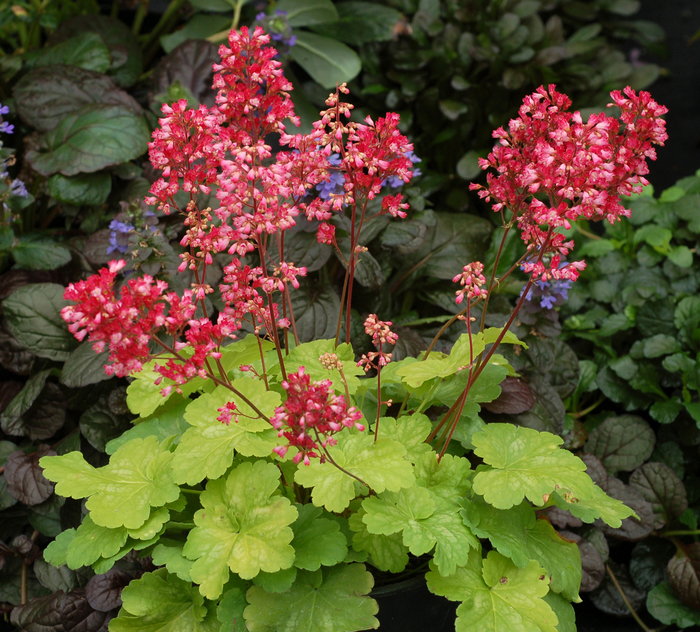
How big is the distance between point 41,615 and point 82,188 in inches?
38.8

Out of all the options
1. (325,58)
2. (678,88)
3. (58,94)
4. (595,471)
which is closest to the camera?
(595,471)

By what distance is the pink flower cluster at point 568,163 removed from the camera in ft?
2.31

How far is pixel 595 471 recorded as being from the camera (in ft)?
4.24

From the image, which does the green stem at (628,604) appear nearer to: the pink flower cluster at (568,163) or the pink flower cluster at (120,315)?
the pink flower cluster at (568,163)

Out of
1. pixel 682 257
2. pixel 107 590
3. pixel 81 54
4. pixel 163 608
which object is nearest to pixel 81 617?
pixel 107 590

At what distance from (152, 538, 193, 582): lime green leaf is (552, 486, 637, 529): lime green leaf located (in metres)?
0.54

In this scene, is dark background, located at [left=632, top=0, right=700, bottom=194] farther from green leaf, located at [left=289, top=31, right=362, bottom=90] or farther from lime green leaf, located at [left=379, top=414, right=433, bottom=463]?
Result: lime green leaf, located at [left=379, top=414, right=433, bottom=463]

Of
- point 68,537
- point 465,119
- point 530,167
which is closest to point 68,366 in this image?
point 68,537

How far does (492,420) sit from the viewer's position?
120 cm

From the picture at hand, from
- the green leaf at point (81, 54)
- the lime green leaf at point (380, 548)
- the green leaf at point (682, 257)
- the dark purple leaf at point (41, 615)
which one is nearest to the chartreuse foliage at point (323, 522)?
the lime green leaf at point (380, 548)

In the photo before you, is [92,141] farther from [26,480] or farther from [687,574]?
[687,574]

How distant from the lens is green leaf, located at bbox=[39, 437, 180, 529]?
87cm

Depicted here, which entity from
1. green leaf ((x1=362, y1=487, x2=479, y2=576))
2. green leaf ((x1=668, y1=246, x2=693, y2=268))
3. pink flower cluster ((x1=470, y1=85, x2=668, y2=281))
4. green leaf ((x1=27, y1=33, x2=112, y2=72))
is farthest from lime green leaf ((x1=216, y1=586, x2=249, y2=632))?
green leaf ((x1=27, y1=33, x2=112, y2=72))

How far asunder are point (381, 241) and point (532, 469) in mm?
696
